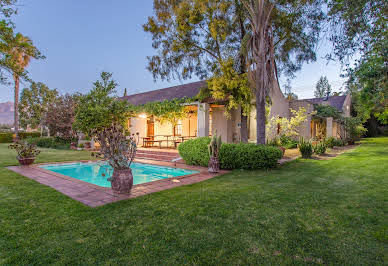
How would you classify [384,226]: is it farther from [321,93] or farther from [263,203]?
[321,93]

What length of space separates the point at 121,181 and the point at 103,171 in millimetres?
5024

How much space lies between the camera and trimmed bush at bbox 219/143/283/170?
764cm

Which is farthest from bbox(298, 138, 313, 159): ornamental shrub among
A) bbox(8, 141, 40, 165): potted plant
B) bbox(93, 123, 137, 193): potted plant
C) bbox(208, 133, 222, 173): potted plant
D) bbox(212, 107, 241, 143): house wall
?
bbox(8, 141, 40, 165): potted plant

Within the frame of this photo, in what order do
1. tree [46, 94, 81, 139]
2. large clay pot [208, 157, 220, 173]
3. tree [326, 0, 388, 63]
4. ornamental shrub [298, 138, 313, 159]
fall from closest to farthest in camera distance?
tree [326, 0, 388, 63] → large clay pot [208, 157, 220, 173] → ornamental shrub [298, 138, 313, 159] → tree [46, 94, 81, 139]

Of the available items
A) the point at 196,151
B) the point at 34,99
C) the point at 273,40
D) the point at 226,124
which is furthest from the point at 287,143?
the point at 34,99

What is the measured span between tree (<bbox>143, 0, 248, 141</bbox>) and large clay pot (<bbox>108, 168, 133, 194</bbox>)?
710cm

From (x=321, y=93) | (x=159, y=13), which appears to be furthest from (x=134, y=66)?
(x=159, y=13)

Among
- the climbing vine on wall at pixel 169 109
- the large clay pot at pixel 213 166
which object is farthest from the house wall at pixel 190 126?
the large clay pot at pixel 213 166

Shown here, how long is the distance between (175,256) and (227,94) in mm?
9088

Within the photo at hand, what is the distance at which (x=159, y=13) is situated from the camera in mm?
10609

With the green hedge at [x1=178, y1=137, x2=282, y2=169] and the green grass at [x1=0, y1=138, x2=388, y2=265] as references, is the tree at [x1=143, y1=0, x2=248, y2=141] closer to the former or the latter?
the green hedge at [x1=178, y1=137, x2=282, y2=169]

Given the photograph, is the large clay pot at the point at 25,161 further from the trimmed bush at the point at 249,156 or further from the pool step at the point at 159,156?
the trimmed bush at the point at 249,156

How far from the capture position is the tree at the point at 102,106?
1234 cm

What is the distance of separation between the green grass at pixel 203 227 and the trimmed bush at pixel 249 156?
2641mm
